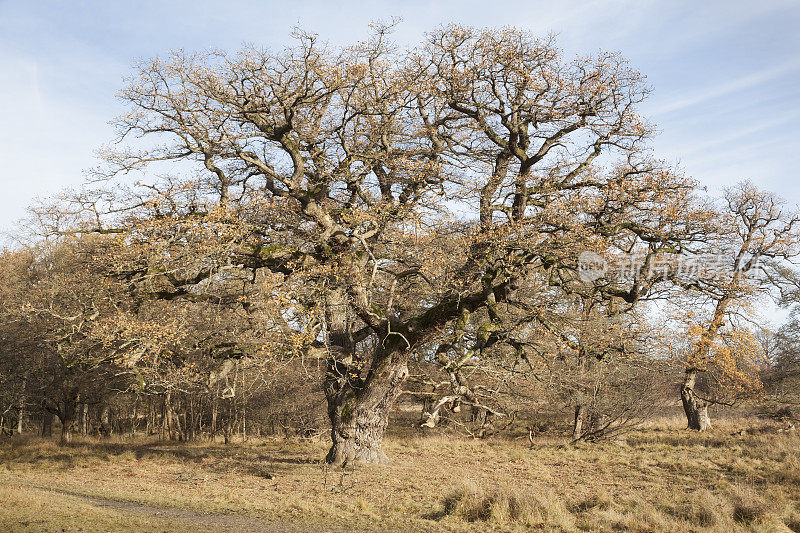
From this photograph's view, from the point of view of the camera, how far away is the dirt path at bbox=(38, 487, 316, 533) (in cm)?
1015

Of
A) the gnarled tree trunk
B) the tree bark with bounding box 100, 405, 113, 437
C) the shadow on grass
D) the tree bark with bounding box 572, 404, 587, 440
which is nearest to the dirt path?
the shadow on grass

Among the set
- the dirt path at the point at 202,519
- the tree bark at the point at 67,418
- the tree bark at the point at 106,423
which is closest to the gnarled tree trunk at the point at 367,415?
the dirt path at the point at 202,519

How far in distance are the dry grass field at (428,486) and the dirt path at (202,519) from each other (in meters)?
0.04

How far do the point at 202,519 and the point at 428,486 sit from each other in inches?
233

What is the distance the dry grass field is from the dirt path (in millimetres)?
39

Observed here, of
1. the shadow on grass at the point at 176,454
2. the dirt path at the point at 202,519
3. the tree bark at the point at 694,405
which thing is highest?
the tree bark at the point at 694,405

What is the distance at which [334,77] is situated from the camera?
51.8 ft

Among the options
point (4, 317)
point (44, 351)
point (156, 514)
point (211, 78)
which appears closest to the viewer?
point (156, 514)

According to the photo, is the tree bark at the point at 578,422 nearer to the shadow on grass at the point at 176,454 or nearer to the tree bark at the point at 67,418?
the shadow on grass at the point at 176,454

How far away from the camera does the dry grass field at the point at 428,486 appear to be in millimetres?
10250

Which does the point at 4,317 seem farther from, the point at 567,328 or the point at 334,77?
the point at 567,328

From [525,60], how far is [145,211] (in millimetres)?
12707

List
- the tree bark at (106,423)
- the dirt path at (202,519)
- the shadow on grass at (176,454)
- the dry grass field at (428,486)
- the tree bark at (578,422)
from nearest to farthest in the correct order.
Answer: the dirt path at (202,519) → the dry grass field at (428,486) → the shadow on grass at (176,454) → the tree bark at (578,422) → the tree bark at (106,423)

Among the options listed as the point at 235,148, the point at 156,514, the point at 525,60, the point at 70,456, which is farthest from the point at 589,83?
the point at 70,456
